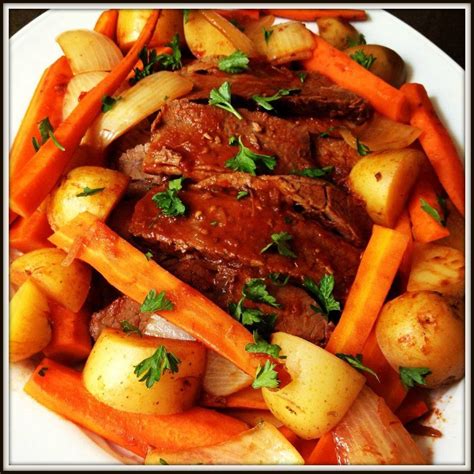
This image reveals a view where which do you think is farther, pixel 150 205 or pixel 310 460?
pixel 150 205

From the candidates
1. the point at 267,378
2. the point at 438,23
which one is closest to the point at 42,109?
the point at 267,378

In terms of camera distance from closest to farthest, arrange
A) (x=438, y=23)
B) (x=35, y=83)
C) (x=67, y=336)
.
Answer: (x=67, y=336)
(x=35, y=83)
(x=438, y=23)

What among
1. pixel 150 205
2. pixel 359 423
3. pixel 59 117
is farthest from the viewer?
pixel 59 117

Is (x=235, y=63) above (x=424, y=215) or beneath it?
above

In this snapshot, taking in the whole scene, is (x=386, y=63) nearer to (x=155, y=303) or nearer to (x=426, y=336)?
(x=426, y=336)

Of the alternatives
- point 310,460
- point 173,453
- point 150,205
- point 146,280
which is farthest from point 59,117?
point 310,460

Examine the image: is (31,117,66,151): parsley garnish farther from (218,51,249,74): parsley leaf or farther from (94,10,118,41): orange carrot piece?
(218,51,249,74): parsley leaf

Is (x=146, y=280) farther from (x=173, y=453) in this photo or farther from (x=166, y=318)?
(x=173, y=453)
